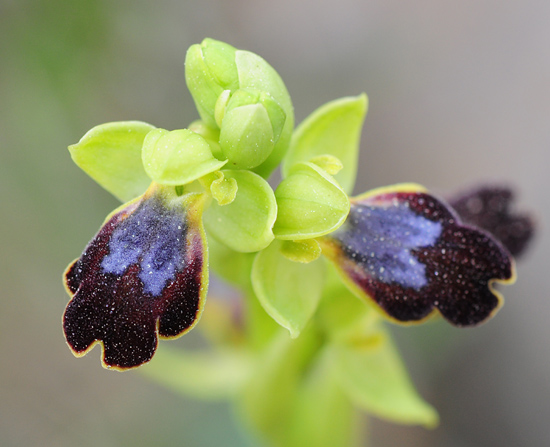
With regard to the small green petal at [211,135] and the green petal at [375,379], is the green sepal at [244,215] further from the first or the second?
the green petal at [375,379]

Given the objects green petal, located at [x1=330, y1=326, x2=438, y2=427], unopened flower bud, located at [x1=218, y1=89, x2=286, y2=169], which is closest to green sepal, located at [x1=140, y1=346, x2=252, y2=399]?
green petal, located at [x1=330, y1=326, x2=438, y2=427]

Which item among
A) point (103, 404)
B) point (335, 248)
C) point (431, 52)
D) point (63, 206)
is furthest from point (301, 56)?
point (335, 248)

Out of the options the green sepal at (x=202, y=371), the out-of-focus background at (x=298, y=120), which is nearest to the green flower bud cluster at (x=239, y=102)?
the green sepal at (x=202, y=371)

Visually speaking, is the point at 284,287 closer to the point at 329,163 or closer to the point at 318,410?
the point at 329,163

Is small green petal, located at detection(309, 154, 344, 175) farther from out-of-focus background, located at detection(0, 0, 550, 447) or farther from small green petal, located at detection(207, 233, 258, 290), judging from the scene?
out-of-focus background, located at detection(0, 0, 550, 447)

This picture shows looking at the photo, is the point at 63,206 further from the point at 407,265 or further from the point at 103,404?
the point at 407,265

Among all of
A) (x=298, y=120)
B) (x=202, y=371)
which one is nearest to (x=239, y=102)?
(x=202, y=371)
